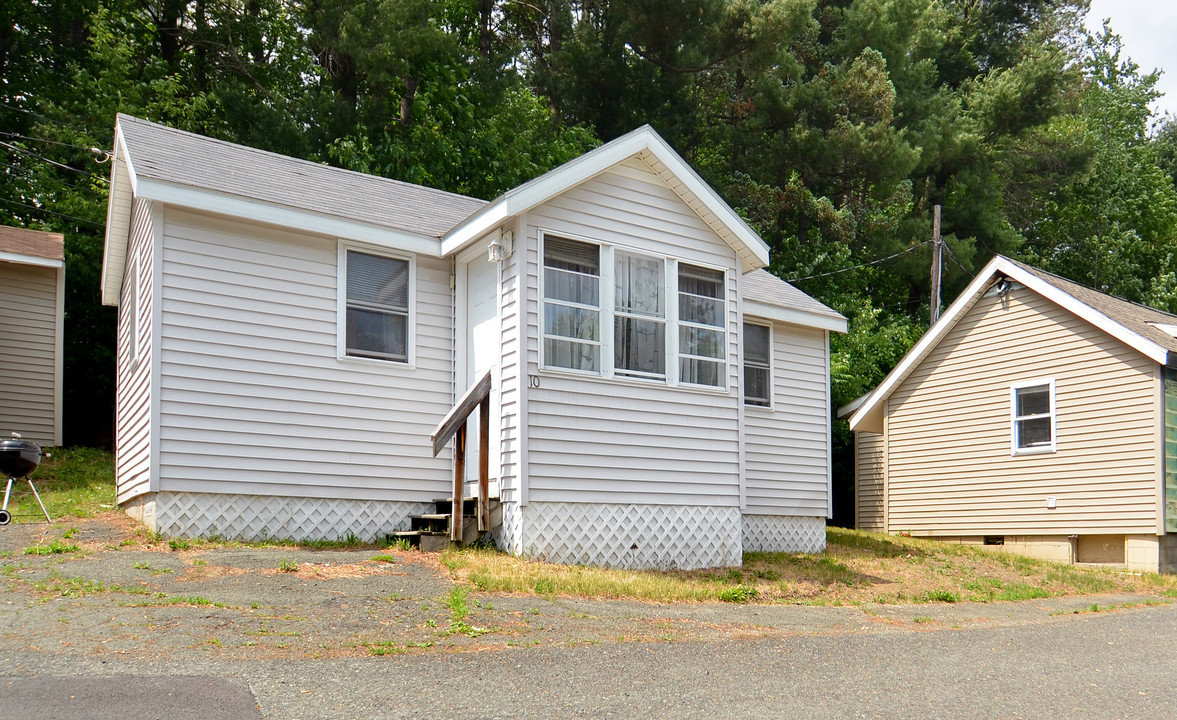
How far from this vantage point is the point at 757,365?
52.2 ft

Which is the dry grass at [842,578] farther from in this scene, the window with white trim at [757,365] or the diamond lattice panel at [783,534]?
the window with white trim at [757,365]

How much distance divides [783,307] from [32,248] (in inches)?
542

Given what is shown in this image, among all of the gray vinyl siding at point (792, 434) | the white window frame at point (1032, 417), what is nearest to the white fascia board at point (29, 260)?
the gray vinyl siding at point (792, 434)

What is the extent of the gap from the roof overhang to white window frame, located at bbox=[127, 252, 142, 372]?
0.85m

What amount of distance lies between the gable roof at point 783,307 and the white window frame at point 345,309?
16.8 ft

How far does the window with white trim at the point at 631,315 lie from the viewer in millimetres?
12102

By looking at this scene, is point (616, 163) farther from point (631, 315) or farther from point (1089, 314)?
point (1089, 314)

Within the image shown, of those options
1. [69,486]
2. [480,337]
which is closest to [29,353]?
[69,486]

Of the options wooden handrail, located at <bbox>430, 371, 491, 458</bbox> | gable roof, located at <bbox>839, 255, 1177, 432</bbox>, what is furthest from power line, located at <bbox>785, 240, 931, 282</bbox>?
wooden handrail, located at <bbox>430, 371, 491, 458</bbox>

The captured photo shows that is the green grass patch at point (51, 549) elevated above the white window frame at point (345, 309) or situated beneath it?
situated beneath

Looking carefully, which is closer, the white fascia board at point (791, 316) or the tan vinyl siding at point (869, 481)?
the white fascia board at point (791, 316)

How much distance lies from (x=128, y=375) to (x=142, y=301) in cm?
176

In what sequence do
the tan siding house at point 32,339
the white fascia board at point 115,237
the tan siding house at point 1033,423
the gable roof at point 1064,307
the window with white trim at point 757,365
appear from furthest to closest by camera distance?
1. the tan siding house at point 32,339
2. the tan siding house at point 1033,423
3. the gable roof at point 1064,307
4. the window with white trim at point 757,365
5. the white fascia board at point 115,237

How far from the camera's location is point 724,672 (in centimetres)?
688
